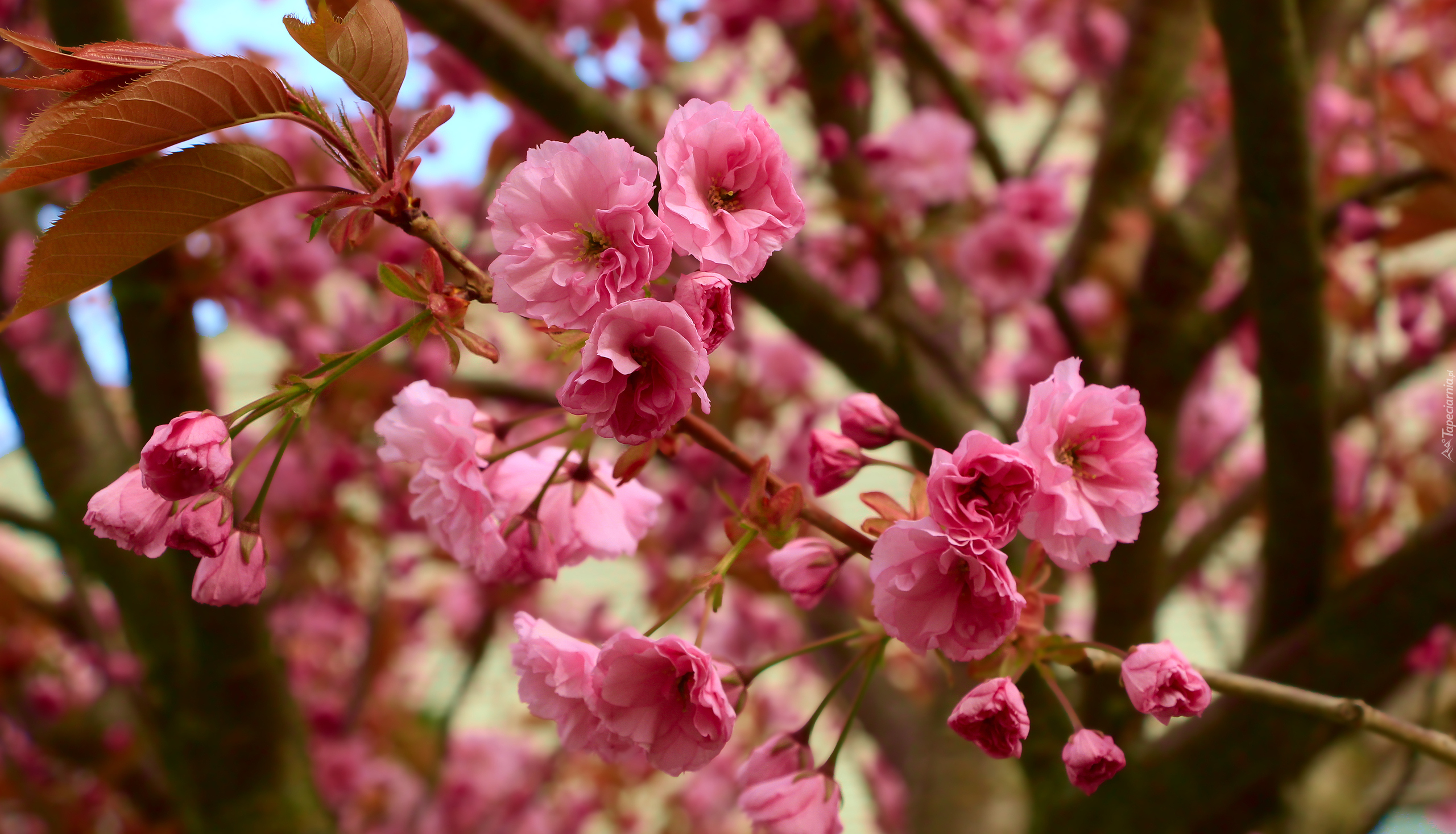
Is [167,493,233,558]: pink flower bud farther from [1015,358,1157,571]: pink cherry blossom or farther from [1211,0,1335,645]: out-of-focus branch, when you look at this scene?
[1211,0,1335,645]: out-of-focus branch

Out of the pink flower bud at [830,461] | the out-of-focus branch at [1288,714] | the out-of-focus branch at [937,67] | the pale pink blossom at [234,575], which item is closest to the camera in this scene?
the pale pink blossom at [234,575]

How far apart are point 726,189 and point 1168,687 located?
0.37 m

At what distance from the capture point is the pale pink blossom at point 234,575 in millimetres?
575

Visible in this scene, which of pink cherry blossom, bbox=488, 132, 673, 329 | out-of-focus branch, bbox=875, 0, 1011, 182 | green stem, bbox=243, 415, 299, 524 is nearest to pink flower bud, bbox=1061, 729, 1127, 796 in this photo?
pink cherry blossom, bbox=488, 132, 673, 329

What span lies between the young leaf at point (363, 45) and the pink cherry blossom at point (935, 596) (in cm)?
37

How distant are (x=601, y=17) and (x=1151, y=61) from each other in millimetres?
1152

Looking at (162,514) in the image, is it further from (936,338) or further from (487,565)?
(936,338)

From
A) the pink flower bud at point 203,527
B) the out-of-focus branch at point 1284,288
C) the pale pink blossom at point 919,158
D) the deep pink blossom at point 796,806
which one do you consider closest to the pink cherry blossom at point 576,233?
the pink flower bud at point 203,527

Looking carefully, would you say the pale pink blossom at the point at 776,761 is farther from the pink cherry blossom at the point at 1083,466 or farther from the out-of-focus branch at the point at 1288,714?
the out-of-focus branch at the point at 1288,714

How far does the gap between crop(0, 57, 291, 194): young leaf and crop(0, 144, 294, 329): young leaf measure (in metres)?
0.02

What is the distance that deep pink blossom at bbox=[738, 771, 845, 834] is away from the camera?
643 millimetres

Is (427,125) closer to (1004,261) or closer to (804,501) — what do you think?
(804,501)

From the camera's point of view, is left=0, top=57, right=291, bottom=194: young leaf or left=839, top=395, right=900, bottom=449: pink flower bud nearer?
left=0, top=57, right=291, bottom=194: young leaf

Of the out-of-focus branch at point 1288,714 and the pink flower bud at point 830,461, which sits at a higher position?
the pink flower bud at point 830,461
